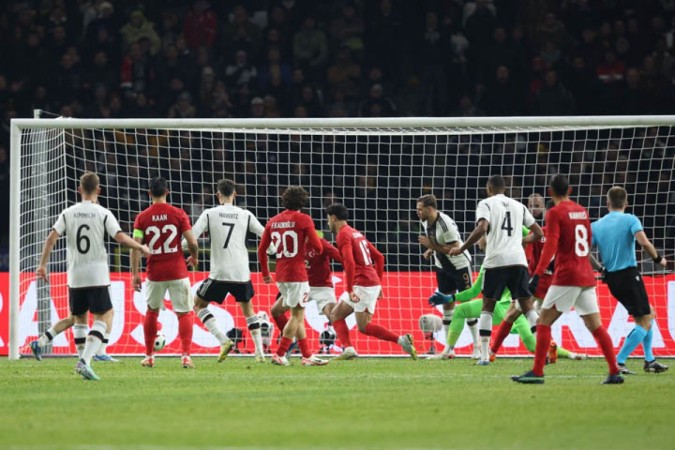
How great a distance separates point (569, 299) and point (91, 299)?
182 inches

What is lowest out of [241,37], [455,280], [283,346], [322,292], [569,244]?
[283,346]

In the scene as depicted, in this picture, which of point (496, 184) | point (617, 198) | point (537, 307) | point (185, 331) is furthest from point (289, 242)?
point (617, 198)

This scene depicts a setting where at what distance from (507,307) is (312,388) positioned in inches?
218

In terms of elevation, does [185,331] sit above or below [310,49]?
below

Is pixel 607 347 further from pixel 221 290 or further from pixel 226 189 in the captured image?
pixel 226 189

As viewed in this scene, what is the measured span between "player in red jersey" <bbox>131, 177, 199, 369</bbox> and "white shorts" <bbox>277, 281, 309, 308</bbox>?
1.07 meters

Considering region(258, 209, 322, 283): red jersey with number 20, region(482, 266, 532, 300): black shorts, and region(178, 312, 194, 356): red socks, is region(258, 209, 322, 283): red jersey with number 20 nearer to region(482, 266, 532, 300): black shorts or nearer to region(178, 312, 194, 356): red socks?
region(178, 312, 194, 356): red socks

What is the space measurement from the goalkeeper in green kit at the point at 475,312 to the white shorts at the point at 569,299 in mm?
3621

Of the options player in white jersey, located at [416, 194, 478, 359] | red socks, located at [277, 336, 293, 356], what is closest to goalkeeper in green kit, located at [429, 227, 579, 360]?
player in white jersey, located at [416, 194, 478, 359]

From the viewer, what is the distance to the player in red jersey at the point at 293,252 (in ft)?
47.7

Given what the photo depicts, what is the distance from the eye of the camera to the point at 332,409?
31.5ft

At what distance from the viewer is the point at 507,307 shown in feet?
53.7

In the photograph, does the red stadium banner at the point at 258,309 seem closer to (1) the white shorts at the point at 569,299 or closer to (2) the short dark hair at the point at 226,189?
(2) the short dark hair at the point at 226,189

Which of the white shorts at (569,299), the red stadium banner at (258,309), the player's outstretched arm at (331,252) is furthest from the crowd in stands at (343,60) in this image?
the white shorts at (569,299)
